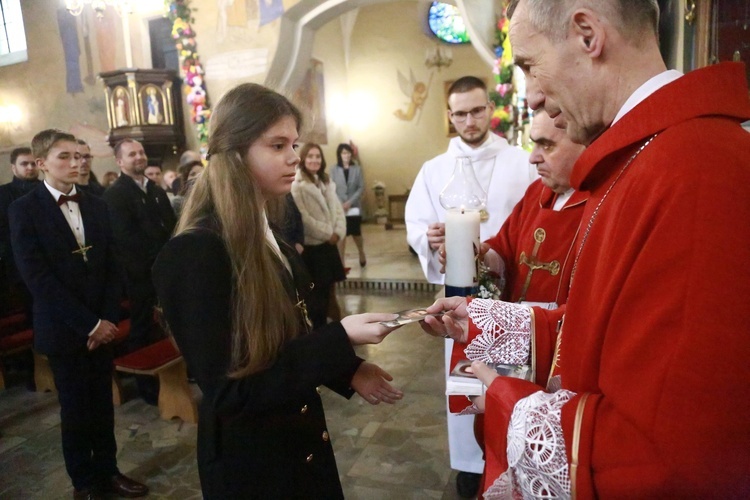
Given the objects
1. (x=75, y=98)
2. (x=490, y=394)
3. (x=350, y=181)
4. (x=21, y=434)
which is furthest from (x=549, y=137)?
(x=75, y=98)

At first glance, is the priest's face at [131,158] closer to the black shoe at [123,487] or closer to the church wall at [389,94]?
the black shoe at [123,487]

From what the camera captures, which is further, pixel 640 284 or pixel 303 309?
pixel 303 309

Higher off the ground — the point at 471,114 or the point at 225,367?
the point at 471,114

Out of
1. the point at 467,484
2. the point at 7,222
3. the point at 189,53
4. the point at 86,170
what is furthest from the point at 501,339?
the point at 189,53

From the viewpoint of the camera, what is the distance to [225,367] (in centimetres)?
122

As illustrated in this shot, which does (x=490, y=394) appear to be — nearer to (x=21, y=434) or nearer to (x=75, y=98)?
(x=21, y=434)

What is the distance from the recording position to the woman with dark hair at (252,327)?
1.22 metres

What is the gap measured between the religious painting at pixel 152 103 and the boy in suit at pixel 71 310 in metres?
5.87

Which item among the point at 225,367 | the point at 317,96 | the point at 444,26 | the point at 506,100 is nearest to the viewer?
the point at 225,367

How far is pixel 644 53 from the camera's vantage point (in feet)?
3.02

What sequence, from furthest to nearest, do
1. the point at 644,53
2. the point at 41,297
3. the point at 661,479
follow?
the point at 41,297
the point at 644,53
the point at 661,479

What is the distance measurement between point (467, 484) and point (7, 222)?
4706mm

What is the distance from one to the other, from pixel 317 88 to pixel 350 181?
3558 mm

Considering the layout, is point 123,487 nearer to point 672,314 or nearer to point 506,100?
point 672,314
